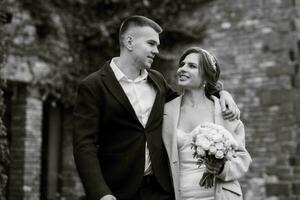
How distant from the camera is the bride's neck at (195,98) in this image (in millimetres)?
3739

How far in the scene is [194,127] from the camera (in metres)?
3.61

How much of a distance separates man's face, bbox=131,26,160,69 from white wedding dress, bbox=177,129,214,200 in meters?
0.49

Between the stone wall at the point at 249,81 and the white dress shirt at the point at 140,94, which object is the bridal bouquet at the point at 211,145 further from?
the stone wall at the point at 249,81

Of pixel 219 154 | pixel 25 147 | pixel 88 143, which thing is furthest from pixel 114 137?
pixel 25 147

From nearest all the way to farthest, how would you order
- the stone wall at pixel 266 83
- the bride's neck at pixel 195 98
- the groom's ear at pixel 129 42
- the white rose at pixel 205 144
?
the white rose at pixel 205 144, the groom's ear at pixel 129 42, the bride's neck at pixel 195 98, the stone wall at pixel 266 83

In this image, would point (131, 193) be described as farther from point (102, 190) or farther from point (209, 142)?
point (209, 142)

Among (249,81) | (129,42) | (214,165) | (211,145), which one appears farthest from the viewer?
(249,81)

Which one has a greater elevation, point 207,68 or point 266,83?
point 266,83

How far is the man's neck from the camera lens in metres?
3.62

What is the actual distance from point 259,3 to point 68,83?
3.07 metres

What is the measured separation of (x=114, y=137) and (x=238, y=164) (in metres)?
0.75

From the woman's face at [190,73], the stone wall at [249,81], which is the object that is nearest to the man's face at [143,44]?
the woman's face at [190,73]

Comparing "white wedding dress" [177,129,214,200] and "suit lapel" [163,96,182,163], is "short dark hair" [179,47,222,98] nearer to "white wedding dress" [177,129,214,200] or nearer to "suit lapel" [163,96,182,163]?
"suit lapel" [163,96,182,163]

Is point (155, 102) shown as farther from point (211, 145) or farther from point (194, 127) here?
point (211, 145)
